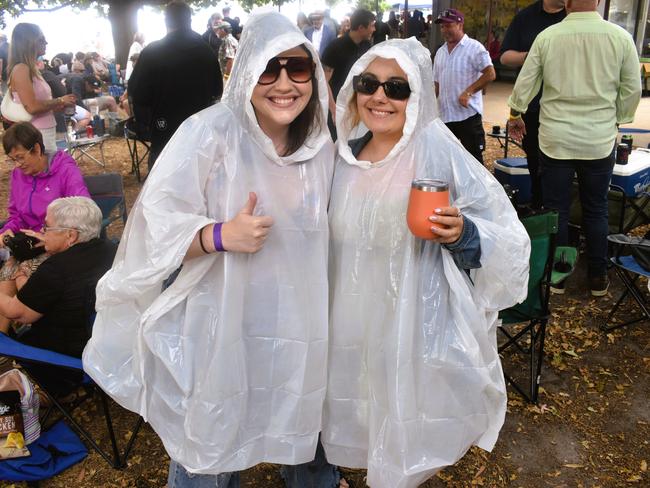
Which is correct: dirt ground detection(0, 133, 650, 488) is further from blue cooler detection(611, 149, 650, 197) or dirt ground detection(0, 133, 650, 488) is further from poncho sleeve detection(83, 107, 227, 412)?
blue cooler detection(611, 149, 650, 197)

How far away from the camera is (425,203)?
1337 mm

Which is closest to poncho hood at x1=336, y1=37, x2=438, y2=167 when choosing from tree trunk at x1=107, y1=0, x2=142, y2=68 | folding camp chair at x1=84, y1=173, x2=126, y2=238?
folding camp chair at x1=84, y1=173, x2=126, y2=238

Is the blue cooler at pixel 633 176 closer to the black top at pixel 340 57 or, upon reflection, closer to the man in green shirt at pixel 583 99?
the man in green shirt at pixel 583 99

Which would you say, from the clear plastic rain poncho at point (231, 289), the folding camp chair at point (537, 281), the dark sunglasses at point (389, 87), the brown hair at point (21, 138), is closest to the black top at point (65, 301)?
the clear plastic rain poncho at point (231, 289)

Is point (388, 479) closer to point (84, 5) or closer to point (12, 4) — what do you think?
point (12, 4)

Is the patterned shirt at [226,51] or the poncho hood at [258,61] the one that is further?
the patterned shirt at [226,51]

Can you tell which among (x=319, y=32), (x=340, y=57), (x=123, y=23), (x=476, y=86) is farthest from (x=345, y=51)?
(x=123, y=23)

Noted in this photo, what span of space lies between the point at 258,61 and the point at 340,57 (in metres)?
3.65

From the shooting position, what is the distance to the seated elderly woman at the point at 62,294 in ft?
7.58

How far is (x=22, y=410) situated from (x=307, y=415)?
4.48 ft

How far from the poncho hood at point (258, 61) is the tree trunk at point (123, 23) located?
14192 millimetres

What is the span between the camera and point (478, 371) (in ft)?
5.08

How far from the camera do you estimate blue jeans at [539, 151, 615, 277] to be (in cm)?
339

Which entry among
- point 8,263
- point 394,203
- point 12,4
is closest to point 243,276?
point 394,203
